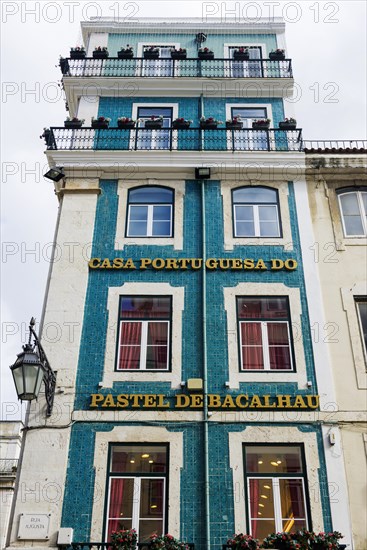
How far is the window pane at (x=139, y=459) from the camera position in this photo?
11.4 meters

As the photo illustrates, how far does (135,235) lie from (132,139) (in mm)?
3100

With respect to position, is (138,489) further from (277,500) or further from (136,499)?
(277,500)

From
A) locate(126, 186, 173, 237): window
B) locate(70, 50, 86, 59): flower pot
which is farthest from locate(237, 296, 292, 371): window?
locate(70, 50, 86, 59): flower pot

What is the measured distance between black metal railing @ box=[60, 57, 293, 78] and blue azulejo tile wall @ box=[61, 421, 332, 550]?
35.6ft

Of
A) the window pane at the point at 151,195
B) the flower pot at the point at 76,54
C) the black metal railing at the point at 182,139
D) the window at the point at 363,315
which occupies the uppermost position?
the flower pot at the point at 76,54

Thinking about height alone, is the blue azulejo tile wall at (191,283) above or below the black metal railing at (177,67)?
below

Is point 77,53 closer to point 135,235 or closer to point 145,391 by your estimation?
point 135,235

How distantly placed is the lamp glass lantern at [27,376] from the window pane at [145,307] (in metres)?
2.93

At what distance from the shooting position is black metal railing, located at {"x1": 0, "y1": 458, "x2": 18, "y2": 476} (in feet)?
79.4

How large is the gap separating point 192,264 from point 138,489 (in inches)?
201

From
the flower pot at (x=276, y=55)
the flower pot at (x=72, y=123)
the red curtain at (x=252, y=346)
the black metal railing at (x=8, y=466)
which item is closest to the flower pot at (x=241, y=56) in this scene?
the flower pot at (x=276, y=55)

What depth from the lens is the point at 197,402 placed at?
38.8 ft

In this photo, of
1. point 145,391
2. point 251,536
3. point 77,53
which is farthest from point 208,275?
point 77,53

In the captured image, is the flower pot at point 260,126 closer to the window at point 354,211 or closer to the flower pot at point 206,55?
the window at point 354,211
